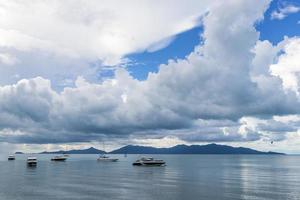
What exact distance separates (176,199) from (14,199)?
4626cm

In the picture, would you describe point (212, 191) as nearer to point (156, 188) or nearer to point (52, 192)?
point (156, 188)

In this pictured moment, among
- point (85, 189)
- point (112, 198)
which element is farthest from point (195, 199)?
point (85, 189)

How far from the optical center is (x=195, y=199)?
356ft

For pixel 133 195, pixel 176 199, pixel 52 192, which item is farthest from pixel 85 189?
pixel 176 199

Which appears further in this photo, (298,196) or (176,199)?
(298,196)

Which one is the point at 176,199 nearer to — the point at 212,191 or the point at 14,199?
the point at 212,191

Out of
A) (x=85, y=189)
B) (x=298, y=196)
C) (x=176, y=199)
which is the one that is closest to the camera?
(x=176, y=199)

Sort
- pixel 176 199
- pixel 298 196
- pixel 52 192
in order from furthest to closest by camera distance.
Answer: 1. pixel 52 192
2. pixel 298 196
3. pixel 176 199

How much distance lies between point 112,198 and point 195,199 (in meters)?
24.4

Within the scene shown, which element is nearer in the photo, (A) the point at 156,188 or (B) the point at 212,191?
(B) the point at 212,191

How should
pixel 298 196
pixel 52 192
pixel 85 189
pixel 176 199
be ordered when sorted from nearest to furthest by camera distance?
1. pixel 176 199
2. pixel 298 196
3. pixel 52 192
4. pixel 85 189

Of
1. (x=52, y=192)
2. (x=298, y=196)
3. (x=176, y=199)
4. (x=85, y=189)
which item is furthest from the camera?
(x=85, y=189)

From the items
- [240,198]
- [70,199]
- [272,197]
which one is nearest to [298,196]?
[272,197]

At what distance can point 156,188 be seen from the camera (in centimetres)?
13675
